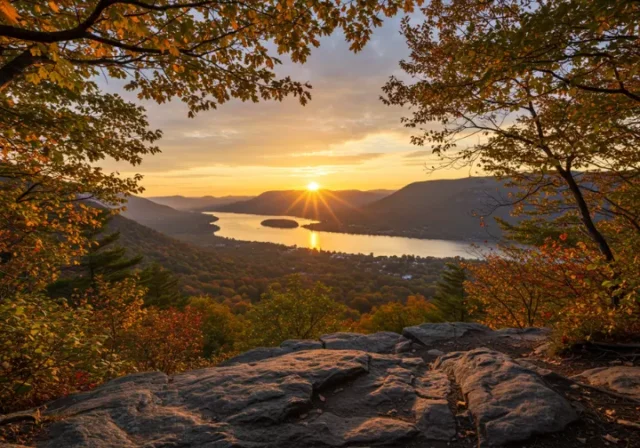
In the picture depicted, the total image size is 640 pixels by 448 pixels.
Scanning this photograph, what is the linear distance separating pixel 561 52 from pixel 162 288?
37.0m

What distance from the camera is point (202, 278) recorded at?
67062 millimetres

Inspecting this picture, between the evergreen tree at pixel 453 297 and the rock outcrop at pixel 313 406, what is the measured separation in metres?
30.7

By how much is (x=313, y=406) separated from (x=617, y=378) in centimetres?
566

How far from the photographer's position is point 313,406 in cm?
531

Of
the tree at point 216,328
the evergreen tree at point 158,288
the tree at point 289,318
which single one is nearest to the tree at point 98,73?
the tree at point 289,318

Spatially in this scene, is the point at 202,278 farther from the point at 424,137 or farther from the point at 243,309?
the point at 424,137

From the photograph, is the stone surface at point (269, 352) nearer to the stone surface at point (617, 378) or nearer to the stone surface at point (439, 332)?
the stone surface at point (439, 332)

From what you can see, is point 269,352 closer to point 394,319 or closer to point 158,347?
point 158,347

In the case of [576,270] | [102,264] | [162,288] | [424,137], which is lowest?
[162,288]

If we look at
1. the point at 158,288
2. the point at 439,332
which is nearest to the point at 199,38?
the point at 439,332

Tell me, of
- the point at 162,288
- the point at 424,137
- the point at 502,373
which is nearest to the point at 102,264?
the point at 162,288

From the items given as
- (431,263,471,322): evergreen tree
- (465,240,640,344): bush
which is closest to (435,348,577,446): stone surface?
(465,240,640,344): bush

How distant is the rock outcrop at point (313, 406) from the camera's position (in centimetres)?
429

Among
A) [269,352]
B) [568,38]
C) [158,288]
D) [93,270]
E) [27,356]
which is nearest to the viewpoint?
[568,38]
